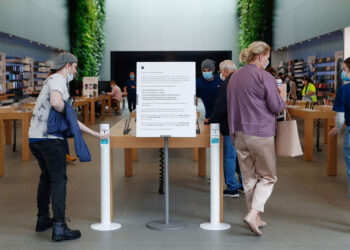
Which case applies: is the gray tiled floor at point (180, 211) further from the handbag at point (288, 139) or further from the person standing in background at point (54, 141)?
the handbag at point (288, 139)

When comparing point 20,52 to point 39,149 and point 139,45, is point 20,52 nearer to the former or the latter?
point 139,45

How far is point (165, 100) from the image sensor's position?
4090 mm

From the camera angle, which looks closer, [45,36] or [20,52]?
[20,52]

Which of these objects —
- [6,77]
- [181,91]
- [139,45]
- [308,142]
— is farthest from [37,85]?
[181,91]

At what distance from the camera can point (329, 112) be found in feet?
24.0

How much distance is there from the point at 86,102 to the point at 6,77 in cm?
302

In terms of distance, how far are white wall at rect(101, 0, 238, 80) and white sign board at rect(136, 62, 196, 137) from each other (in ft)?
66.4

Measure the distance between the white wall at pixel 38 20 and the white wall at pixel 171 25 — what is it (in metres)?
3.27

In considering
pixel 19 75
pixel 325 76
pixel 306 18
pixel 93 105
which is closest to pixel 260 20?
pixel 306 18

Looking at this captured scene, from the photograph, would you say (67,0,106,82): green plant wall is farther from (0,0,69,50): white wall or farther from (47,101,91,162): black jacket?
(47,101,91,162): black jacket

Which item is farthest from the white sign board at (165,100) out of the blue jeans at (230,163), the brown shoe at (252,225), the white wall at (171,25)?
the white wall at (171,25)

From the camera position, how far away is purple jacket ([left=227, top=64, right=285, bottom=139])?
388 centimetres

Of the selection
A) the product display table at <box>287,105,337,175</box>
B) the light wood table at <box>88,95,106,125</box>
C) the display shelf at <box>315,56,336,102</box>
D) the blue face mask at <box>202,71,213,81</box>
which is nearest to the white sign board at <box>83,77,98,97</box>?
the light wood table at <box>88,95,106,125</box>

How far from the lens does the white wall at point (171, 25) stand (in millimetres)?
23922
